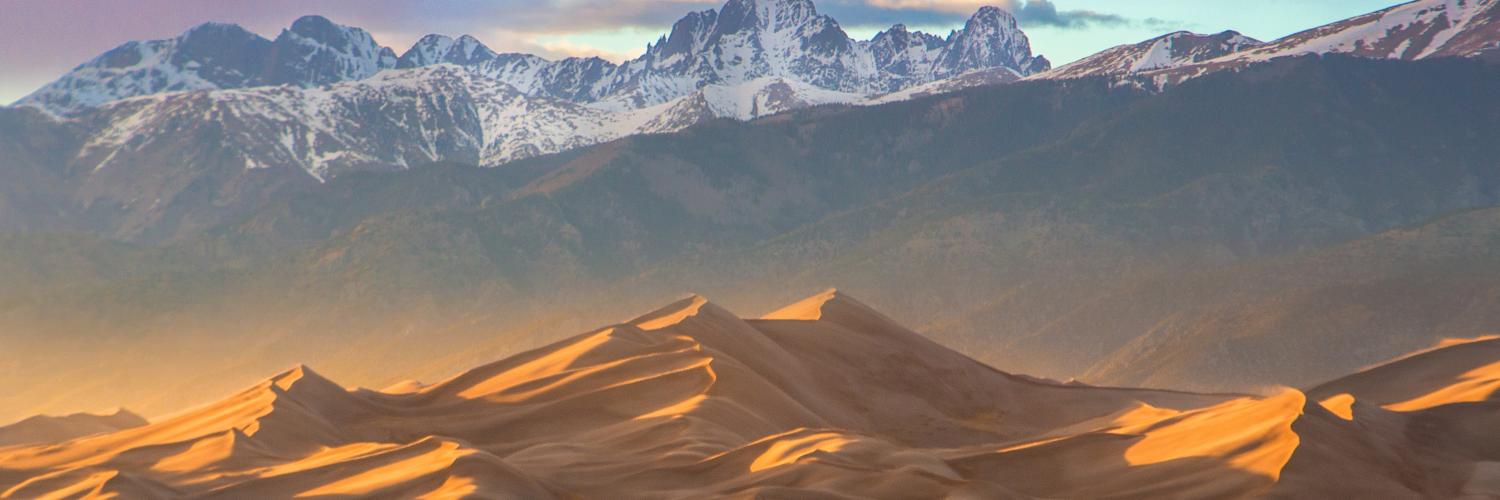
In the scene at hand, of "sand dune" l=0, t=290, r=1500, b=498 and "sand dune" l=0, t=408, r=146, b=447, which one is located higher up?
"sand dune" l=0, t=408, r=146, b=447

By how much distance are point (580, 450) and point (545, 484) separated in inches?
148

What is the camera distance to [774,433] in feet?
127

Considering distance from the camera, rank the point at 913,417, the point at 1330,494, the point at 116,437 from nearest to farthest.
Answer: the point at 1330,494
the point at 116,437
the point at 913,417

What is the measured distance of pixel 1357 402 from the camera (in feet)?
116

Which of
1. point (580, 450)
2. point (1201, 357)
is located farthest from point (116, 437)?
point (1201, 357)

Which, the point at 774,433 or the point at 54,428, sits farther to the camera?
the point at 54,428

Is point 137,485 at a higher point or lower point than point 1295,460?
higher

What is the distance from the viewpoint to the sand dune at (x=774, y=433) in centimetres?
3077

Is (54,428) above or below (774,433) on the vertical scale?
above

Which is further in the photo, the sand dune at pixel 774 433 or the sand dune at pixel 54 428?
the sand dune at pixel 54 428

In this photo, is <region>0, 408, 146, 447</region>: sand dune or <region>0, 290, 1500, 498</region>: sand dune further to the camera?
<region>0, 408, 146, 447</region>: sand dune

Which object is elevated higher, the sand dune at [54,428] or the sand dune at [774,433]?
the sand dune at [54,428]

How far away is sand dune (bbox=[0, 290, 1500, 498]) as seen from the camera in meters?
30.8

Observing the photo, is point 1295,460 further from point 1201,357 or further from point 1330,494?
point 1201,357
